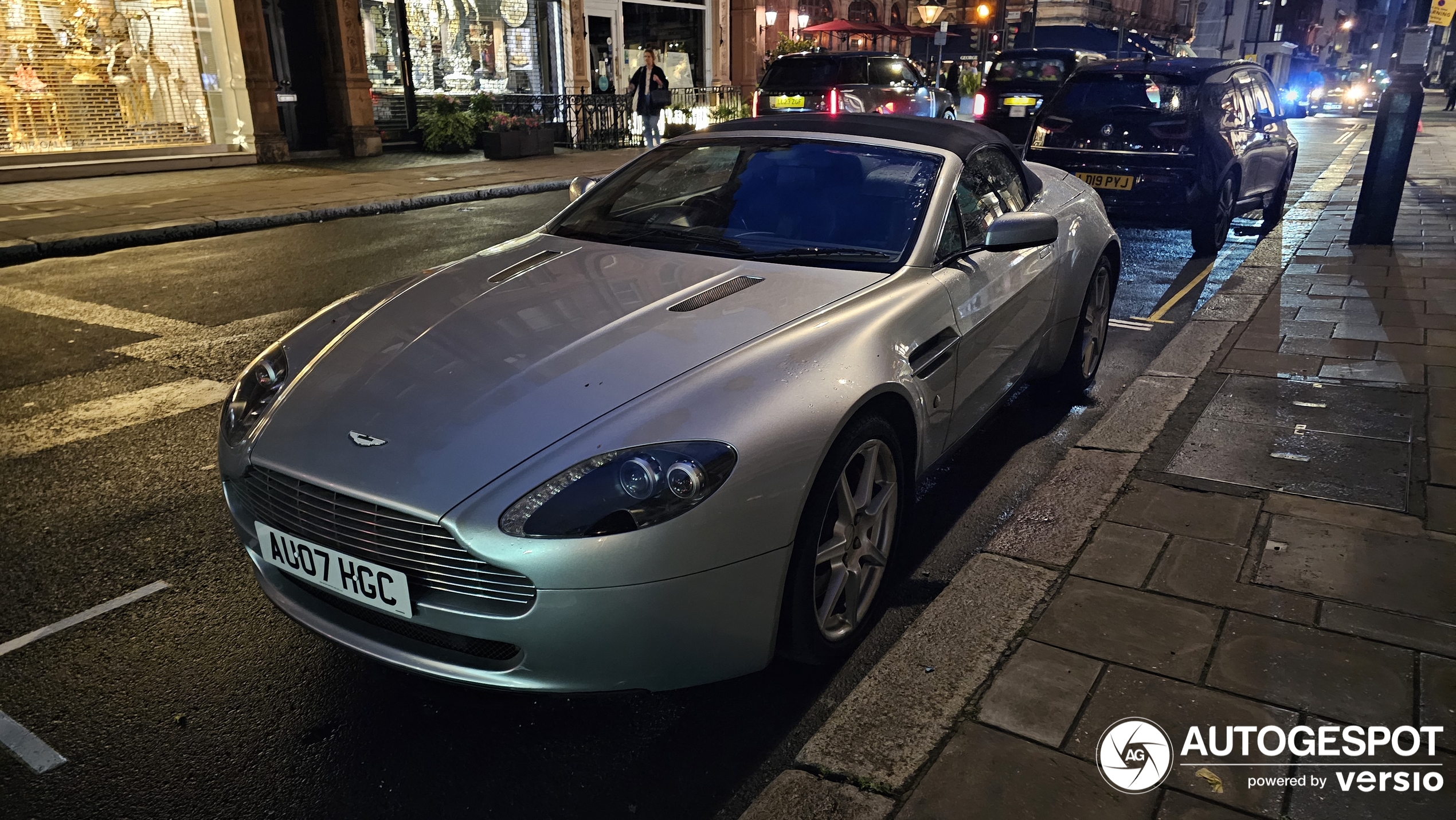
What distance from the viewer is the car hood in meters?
2.32

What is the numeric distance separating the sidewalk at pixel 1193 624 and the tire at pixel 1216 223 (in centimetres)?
399

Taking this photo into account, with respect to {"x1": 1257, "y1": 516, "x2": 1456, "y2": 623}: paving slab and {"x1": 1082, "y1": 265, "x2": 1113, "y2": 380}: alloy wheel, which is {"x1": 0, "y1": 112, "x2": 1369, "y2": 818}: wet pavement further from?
{"x1": 1257, "y1": 516, "x2": 1456, "y2": 623}: paving slab

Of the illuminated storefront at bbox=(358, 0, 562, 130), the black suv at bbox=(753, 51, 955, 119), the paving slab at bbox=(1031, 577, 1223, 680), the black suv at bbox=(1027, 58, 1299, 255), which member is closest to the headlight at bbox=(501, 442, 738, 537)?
the paving slab at bbox=(1031, 577, 1223, 680)

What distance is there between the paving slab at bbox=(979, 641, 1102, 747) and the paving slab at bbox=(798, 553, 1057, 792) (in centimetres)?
7

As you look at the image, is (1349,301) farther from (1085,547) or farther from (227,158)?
(227,158)

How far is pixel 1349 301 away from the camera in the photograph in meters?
7.05

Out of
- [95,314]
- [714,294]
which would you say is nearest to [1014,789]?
[714,294]

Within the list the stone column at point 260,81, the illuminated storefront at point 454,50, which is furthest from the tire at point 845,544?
the illuminated storefront at point 454,50

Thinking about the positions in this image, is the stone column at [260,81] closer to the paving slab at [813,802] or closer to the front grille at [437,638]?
the front grille at [437,638]

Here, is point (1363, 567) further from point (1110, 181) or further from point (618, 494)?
point (1110, 181)

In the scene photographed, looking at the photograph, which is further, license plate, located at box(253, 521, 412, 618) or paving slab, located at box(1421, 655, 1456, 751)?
paving slab, located at box(1421, 655, 1456, 751)

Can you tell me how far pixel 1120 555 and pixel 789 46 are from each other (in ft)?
84.0

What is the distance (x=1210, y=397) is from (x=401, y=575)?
4.24 meters

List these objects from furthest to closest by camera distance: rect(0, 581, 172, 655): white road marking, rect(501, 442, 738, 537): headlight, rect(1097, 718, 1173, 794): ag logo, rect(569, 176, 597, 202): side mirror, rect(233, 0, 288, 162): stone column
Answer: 1. rect(233, 0, 288, 162): stone column
2. rect(569, 176, 597, 202): side mirror
3. rect(0, 581, 172, 655): white road marking
4. rect(1097, 718, 1173, 794): ag logo
5. rect(501, 442, 738, 537): headlight
